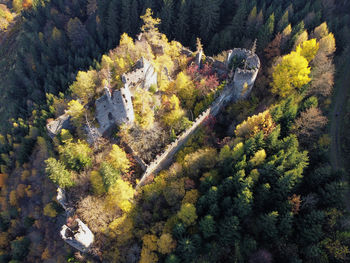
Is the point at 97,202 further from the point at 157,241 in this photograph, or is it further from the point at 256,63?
the point at 256,63

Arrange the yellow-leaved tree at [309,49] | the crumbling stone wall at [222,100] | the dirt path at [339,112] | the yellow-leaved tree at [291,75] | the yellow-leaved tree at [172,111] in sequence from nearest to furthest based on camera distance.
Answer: the crumbling stone wall at [222,100] < the yellow-leaved tree at [172,111] < the yellow-leaved tree at [291,75] < the dirt path at [339,112] < the yellow-leaved tree at [309,49]

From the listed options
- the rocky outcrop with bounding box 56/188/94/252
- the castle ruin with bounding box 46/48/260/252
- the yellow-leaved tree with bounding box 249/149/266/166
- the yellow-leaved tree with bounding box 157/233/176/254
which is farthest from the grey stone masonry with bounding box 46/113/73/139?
the yellow-leaved tree with bounding box 249/149/266/166

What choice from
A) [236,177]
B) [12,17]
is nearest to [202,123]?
[236,177]

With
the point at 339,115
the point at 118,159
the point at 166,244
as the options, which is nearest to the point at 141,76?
the point at 118,159

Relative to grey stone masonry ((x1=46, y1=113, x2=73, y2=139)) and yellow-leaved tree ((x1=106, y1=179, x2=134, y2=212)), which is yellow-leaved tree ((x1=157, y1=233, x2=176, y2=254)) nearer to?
yellow-leaved tree ((x1=106, y1=179, x2=134, y2=212))

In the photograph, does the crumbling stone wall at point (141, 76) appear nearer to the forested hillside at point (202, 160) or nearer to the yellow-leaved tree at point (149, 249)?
the forested hillside at point (202, 160)

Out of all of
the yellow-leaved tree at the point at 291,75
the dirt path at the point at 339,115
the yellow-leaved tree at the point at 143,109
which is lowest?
the dirt path at the point at 339,115

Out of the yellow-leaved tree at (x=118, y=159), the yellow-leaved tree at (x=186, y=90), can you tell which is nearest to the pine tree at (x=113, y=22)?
the yellow-leaved tree at (x=186, y=90)
